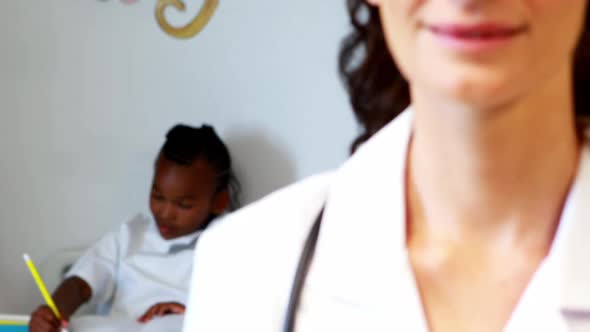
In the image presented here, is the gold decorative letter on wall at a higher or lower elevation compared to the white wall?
higher

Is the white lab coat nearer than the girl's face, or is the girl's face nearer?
the white lab coat

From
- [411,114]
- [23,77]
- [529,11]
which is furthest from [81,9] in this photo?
[529,11]

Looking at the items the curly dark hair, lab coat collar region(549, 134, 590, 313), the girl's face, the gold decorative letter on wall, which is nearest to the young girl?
the girl's face

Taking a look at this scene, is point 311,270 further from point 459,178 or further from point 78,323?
point 78,323

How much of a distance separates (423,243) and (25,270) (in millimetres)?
1209

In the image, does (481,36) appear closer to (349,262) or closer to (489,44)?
(489,44)

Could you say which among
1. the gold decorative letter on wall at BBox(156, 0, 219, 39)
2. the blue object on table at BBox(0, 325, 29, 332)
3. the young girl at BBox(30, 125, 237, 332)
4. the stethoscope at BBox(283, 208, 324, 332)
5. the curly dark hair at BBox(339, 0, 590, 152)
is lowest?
the blue object on table at BBox(0, 325, 29, 332)

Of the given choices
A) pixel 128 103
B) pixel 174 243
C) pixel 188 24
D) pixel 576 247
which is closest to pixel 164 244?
pixel 174 243

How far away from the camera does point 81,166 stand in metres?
1.48

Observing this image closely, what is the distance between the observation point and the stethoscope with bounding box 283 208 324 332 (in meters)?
0.51

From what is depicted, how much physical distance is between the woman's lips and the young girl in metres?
0.99

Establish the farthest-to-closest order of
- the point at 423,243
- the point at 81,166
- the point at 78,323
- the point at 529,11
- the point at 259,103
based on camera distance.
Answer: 1. the point at 81,166
2. the point at 259,103
3. the point at 78,323
4. the point at 423,243
5. the point at 529,11

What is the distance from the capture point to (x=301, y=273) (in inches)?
20.7

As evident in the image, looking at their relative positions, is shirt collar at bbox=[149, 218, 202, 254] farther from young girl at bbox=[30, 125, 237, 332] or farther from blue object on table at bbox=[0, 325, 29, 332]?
blue object on table at bbox=[0, 325, 29, 332]
